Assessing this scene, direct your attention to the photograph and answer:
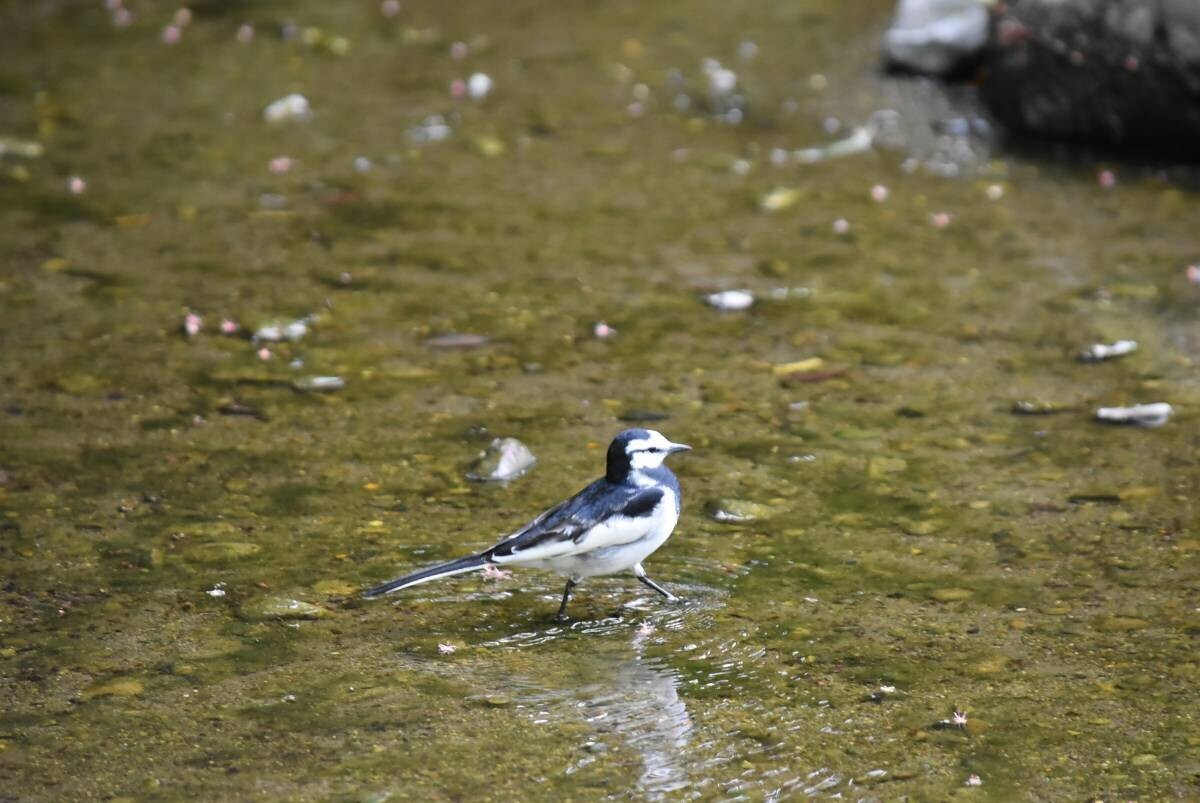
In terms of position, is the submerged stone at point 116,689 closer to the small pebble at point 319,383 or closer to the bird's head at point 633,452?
the bird's head at point 633,452

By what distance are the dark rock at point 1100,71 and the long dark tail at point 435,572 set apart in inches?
224

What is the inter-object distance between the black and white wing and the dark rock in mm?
5224

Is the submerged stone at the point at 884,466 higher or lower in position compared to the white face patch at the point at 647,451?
lower

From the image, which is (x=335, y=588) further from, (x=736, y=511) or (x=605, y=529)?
(x=736, y=511)

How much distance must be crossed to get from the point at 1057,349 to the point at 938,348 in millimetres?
532

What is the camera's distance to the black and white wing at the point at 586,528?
484 centimetres

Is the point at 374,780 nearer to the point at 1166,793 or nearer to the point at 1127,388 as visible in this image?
the point at 1166,793

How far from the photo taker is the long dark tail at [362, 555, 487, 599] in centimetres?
475

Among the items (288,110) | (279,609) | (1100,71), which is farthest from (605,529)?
(288,110)

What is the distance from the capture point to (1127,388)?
6.69m

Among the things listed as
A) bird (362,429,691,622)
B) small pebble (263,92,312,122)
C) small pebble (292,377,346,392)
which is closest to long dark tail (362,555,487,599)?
bird (362,429,691,622)

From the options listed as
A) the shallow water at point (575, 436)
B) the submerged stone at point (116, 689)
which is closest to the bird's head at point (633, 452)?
the shallow water at point (575, 436)

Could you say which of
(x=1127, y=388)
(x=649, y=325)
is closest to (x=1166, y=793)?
(x=1127, y=388)

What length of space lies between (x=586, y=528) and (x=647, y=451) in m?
0.36
